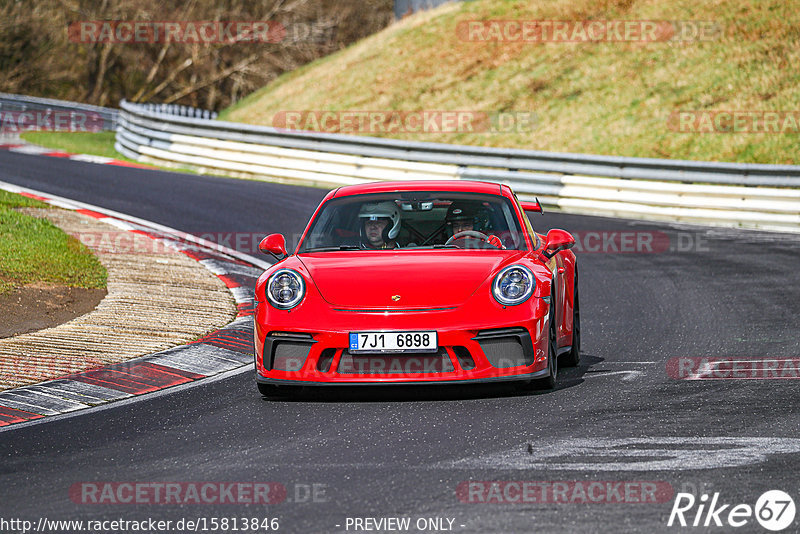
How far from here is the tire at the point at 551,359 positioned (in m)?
7.36

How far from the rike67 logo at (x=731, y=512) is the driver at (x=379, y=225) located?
3.59 meters

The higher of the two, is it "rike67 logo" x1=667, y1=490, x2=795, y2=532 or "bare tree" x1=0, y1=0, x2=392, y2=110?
"bare tree" x1=0, y1=0, x2=392, y2=110

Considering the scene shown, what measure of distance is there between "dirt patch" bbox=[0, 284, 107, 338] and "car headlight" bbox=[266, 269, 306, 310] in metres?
2.93

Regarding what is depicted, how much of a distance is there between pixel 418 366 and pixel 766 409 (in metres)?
1.96

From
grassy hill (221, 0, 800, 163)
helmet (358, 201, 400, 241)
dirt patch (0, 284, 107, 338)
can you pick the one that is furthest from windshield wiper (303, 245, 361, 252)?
grassy hill (221, 0, 800, 163)

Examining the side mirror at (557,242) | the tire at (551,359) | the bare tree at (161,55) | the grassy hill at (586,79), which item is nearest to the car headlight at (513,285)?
the tire at (551,359)

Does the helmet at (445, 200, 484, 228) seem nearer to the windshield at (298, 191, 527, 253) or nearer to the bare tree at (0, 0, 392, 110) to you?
the windshield at (298, 191, 527, 253)

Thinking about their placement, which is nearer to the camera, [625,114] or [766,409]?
[766,409]

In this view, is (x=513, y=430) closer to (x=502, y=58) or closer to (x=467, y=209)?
(x=467, y=209)

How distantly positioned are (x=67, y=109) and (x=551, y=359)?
1109 inches

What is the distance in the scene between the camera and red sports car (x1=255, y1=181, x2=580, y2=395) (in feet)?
22.9

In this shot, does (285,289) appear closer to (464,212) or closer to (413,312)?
(413,312)

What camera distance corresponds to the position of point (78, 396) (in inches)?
297

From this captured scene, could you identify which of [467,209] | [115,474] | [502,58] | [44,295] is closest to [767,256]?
[467,209]
